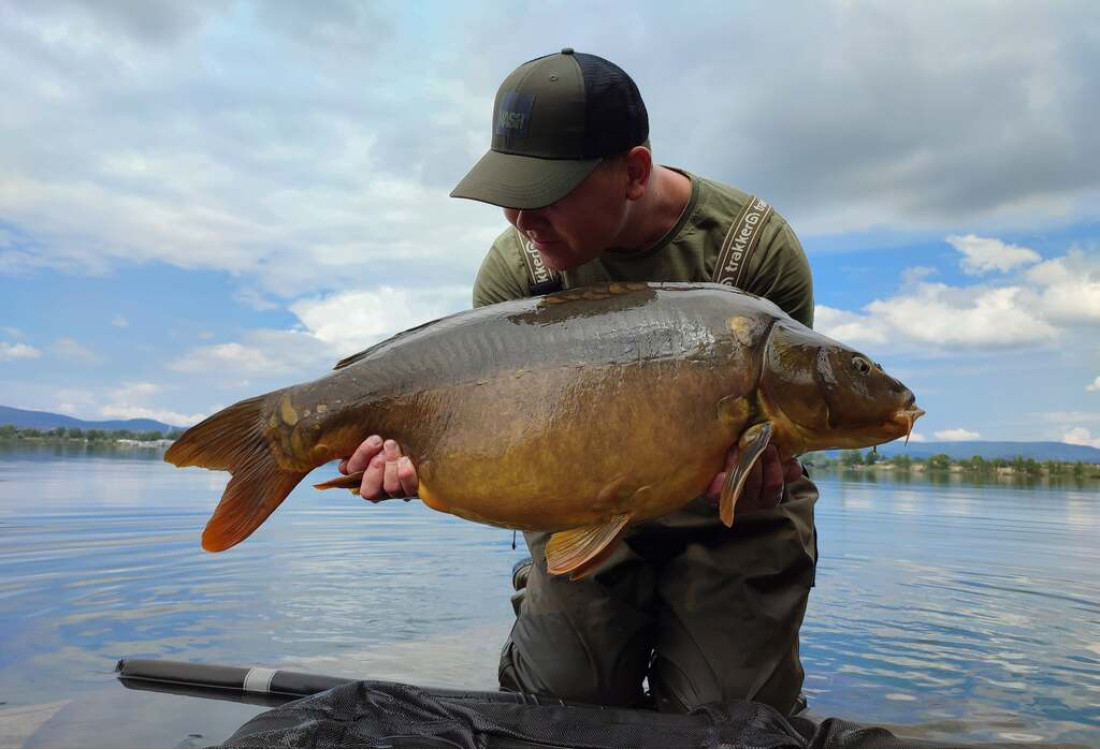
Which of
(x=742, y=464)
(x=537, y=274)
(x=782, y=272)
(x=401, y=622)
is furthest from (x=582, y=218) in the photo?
(x=401, y=622)

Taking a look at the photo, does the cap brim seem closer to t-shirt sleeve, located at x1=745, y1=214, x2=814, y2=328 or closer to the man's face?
the man's face

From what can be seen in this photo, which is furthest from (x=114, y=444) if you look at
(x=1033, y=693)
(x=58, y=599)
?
(x=1033, y=693)

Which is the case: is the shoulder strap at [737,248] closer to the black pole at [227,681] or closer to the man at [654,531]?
the man at [654,531]

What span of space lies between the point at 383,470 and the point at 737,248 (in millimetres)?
1621

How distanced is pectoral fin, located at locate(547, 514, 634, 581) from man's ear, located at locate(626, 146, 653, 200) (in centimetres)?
123

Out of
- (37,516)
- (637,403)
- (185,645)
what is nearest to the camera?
(637,403)

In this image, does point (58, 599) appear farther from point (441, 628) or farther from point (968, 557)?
point (968, 557)

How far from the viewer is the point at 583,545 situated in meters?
2.45

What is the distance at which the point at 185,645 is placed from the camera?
14.3 ft

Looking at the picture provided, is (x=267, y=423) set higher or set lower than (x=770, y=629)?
higher

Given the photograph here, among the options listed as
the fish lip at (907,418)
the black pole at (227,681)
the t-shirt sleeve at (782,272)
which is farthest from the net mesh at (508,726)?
the t-shirt sleeve at (782,272)

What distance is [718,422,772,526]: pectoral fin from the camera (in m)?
2.29

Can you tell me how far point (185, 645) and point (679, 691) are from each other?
2565mm

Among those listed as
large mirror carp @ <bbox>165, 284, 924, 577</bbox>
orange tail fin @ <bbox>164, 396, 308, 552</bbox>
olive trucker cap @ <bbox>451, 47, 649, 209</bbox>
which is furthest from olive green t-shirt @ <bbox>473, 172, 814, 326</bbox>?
orange tail fin @ <bbox>164, 396, 308, 552</bbox>
